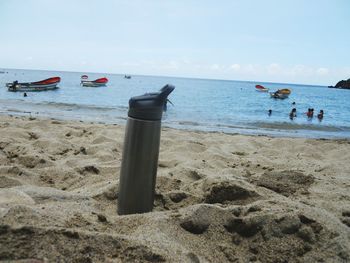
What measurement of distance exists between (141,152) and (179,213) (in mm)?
491

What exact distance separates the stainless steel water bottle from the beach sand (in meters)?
0.16

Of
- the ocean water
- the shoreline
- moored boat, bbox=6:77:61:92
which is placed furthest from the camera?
moored boat, bbox=6:77:61:92

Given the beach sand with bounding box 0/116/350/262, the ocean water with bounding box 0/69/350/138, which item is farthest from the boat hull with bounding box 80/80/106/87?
the beach sand with bounding box 0/116/350/262

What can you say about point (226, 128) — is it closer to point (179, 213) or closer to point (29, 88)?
point (179, 213)

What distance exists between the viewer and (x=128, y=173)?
8.02 feet

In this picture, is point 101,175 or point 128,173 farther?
point 101,175

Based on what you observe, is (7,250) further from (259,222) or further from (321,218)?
(321,218)

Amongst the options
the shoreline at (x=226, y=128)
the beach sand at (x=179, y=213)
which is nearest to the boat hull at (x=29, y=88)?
the shoreline at (x=226, y=128)

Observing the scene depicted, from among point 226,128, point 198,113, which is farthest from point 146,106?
point 198,113

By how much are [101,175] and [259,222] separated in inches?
80.3

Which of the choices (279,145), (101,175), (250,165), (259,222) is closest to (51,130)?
(101,175)

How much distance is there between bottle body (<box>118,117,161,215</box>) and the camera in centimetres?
240

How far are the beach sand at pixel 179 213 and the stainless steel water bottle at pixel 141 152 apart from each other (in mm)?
162

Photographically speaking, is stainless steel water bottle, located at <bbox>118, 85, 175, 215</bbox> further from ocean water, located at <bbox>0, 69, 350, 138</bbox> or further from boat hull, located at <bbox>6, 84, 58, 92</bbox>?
boat hull, located at <bbox>6, 84, 58, 92</bbox>
